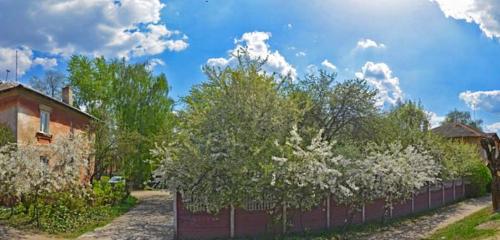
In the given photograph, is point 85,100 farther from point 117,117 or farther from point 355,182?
point 355,182

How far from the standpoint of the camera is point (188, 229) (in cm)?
1245

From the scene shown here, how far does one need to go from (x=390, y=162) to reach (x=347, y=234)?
108 inches

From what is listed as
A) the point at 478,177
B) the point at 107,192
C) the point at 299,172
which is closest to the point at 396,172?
the point at 299,172

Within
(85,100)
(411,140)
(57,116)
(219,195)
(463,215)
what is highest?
(85,100)

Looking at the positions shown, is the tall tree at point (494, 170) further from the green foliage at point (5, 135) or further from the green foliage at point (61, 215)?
the green foliage at point (5, 135)

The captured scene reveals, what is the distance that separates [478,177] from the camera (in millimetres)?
27875

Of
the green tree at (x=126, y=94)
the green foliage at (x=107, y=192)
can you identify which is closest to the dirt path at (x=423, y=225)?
the green foliage at (x=107, y=192)

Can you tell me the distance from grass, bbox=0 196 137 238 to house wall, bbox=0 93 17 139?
14.4 feet

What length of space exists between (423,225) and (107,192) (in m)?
13.9

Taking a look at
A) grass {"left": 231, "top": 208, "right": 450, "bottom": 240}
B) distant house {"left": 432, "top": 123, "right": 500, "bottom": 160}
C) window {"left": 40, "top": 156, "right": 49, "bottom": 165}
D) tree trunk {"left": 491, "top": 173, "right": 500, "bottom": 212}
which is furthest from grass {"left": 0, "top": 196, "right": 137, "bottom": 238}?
distant house {"left": 432, "top": 123, "right": 500, "bottom": 160}

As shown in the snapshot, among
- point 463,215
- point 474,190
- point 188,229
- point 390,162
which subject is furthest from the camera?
point 474,190

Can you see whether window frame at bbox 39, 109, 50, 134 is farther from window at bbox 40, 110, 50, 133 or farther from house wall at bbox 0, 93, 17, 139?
house wall at bbox 0, 93, 17, 139

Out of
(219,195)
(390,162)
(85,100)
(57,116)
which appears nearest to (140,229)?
(219,195)

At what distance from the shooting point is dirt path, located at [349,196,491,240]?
46.5ft
